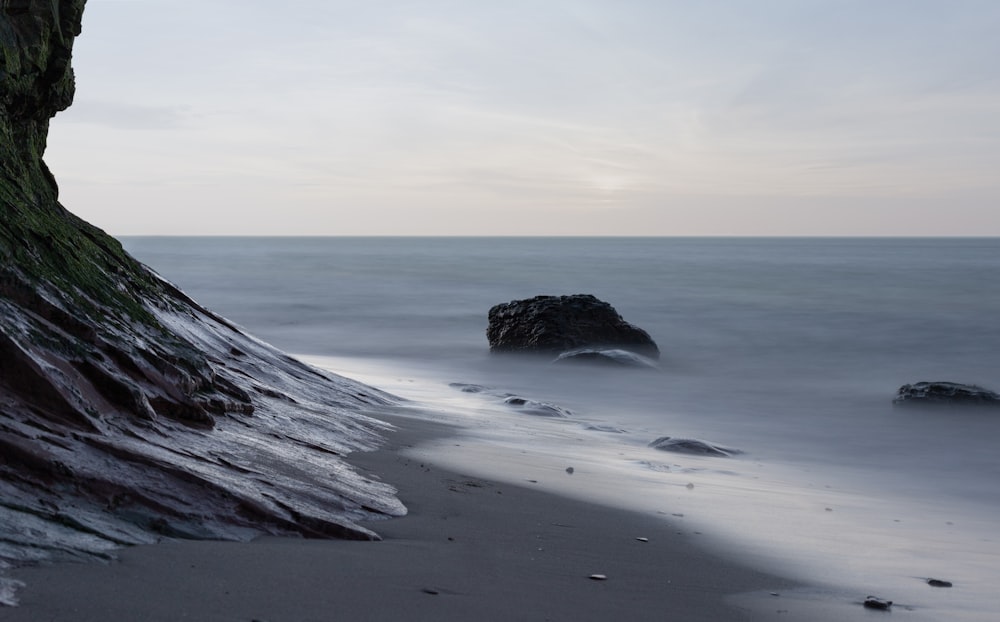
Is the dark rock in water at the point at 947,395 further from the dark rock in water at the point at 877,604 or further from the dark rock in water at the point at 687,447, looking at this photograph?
the dark rock in water at the point at 877,604

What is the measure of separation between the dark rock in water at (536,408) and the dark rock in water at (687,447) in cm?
171

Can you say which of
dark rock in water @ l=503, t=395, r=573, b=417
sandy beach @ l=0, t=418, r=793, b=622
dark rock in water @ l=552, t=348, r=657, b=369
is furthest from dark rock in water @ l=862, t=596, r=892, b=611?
dark rock in water @ l=552, t=348, r=657, b=369

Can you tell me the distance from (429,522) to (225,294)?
32.5 m

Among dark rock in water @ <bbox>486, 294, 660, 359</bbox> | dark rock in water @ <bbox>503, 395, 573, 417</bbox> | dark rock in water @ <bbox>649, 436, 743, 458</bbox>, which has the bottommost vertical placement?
dark rock in water @ <bbox>649, 436, 743, 458</bbox>

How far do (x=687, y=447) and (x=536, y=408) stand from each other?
230 cm

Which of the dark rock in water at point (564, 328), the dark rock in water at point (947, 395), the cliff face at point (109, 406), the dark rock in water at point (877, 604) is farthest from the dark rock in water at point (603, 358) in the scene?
the dark rock in water at point (877, 604)

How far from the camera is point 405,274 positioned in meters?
50.5

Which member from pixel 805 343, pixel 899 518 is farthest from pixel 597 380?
pixel 805 343

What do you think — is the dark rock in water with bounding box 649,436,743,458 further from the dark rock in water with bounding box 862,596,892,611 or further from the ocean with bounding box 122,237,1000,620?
the dark rock in water with bounding box 862,596,892,611

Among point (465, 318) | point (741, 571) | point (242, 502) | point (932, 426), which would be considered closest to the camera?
point (242, 502)

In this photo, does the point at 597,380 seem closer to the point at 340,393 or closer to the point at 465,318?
the point at 340,393

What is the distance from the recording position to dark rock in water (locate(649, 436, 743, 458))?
28.6ft

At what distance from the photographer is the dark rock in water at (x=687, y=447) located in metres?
8.71

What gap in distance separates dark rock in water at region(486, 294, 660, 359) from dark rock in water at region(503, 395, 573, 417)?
204 inches
